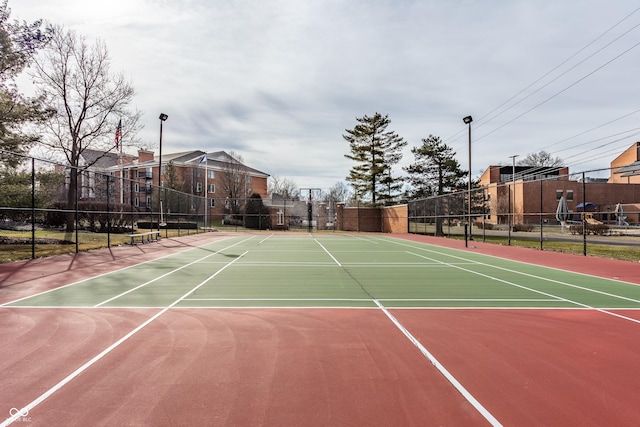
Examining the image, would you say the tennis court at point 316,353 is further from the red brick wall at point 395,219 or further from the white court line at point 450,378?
the red brick wall at point 395,219

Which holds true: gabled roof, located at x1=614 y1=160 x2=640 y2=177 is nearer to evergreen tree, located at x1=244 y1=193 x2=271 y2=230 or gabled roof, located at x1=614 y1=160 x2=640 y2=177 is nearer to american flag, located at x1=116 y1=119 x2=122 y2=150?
american flag, located at x1=116 y1=119 x2=122 y2=150

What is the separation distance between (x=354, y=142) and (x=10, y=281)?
44.6 m

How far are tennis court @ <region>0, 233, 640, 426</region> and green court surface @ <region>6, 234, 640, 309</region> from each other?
0.31 feet

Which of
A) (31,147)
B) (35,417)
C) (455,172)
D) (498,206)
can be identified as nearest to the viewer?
(35,417)

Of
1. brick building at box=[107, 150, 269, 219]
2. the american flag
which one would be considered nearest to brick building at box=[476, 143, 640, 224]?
the american flag

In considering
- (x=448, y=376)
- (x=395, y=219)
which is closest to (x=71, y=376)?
(x=448, y=376)

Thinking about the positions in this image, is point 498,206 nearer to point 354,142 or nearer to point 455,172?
point 455,172

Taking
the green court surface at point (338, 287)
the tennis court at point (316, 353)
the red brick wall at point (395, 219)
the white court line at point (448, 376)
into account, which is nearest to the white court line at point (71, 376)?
the tennis court at point (316, 353)

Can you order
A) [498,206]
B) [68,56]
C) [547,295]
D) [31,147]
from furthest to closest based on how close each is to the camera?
[498,206], [68,56], [31,147], [547,295]

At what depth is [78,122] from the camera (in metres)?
26.1

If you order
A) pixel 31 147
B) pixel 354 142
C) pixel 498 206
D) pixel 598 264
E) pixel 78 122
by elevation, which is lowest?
pixel 598 264

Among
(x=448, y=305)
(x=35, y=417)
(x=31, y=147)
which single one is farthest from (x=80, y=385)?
(x=31, y=147)

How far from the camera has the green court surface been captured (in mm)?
7820

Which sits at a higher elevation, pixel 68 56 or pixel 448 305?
pixel 68 56
